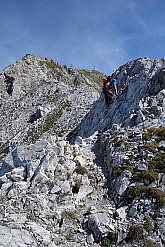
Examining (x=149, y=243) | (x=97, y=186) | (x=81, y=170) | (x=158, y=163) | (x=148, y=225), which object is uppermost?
(x=158, y=163)

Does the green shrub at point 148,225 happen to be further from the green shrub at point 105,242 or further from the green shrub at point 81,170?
the green shrub at point 81,170

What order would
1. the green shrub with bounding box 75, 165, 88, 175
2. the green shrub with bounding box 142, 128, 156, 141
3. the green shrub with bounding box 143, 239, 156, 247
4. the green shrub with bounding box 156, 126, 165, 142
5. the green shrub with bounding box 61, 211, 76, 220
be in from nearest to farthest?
the green shrub with bounding box 143, 239, 156, 247, the green shrub with bounding box 61, 211, 76, 220, the green shrub with bounding box 75, 165, 88, 175, the green shrub with bounding box 156, 126, 165, 142, the green shrub with bounding box 142, 128, 156, 141

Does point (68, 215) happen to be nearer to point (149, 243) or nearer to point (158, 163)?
point (149, 243)

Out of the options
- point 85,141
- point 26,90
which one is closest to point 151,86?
point 85,141

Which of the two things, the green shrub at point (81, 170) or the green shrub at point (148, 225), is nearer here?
the green shrub at point (148, 225)

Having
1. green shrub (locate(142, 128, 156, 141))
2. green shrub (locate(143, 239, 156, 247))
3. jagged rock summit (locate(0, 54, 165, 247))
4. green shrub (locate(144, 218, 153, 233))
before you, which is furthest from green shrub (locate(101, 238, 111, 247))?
green shrub (locate(142, 128, 156, 141))

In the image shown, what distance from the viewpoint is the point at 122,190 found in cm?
1198

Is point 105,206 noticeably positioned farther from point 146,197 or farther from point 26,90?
point 26,90

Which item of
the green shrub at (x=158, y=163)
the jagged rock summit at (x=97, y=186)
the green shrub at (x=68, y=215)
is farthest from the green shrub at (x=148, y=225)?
the green shrub at (x=68, y=215)

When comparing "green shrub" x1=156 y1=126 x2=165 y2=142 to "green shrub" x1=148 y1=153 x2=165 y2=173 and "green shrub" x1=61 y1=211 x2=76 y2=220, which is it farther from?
"green shrub" x1=61 y1=211 x2=76 y2=220

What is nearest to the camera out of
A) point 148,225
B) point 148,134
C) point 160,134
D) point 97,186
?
point 148,225

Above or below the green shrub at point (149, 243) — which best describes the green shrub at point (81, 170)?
above

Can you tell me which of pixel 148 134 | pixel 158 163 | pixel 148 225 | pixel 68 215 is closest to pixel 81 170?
pixel 68 215

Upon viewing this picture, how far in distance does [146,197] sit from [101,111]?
2000 centimetres
